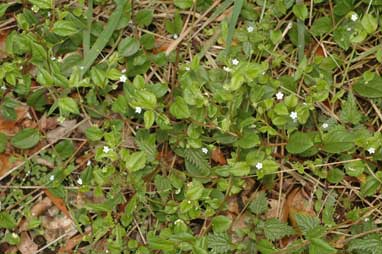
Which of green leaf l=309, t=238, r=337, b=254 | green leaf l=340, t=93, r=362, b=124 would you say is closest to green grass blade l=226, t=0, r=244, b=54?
green leaf l=340, t=93, r=362, b=124

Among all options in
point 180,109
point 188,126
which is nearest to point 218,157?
point 188,126

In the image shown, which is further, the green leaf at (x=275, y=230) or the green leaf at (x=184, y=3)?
the green leaf at (x=184, y=3)

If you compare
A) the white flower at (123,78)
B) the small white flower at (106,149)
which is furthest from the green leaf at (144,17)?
the small white flower at (106,149)

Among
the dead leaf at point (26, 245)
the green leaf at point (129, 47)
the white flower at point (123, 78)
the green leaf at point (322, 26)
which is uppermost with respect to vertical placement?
the green leaf at point (322, 26)

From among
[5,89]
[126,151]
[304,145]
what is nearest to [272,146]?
[304,145]

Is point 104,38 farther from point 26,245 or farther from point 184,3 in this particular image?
point 26,245

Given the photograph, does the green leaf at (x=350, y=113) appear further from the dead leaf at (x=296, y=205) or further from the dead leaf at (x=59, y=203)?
the dead leaf at (x=59, y=203)

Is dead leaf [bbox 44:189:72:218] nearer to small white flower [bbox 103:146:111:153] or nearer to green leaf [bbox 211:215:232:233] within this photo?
small white flower [bbox 103:146:111:153]
